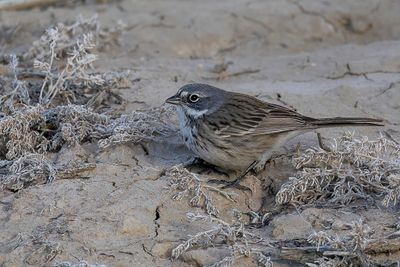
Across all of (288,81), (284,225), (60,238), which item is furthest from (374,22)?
(60,238)

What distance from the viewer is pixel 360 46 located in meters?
9.70

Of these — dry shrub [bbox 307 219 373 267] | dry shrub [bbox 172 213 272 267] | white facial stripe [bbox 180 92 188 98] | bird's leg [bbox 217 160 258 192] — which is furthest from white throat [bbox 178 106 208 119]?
dry shrub [bbox 307 219 373 267]

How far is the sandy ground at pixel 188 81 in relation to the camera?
577cm

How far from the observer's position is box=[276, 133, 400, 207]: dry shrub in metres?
6.17

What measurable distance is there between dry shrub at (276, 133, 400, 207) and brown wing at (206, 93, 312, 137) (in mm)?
477

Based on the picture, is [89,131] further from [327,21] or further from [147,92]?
[327,21]

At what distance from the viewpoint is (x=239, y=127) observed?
6.93 m

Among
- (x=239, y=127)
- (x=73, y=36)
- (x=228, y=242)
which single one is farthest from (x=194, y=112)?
(x=73, y=36)

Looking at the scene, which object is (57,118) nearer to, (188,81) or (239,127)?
(239,127)

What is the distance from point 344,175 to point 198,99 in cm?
145

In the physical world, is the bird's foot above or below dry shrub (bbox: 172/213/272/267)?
below

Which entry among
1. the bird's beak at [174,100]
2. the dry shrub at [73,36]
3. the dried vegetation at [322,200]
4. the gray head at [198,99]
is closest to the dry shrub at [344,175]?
the dried vegetation at [322,200]

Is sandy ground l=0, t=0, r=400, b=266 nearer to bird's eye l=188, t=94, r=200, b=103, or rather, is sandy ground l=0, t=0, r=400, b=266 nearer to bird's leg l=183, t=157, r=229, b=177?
bird's leg l=183, t=157, r=229, b=177

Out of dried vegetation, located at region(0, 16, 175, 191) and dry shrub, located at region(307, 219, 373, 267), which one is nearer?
dry shrub, located at region(307, 219, 373, 267)
